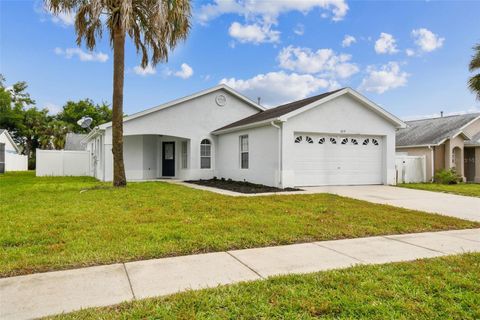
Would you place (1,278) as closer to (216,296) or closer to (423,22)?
(216,296)

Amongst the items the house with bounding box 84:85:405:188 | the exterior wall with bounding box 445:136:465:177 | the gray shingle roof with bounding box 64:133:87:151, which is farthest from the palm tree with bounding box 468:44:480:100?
the gray shingle roof with bounding box 64:133:87:151

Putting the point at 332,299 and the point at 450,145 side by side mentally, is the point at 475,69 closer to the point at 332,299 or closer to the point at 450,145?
the point at 450,145

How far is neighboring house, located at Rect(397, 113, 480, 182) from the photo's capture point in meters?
19.6

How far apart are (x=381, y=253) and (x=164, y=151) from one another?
643 inches

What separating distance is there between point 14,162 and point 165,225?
35416mm

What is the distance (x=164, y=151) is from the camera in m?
19.7

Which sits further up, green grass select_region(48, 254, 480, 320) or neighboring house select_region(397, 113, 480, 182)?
neighboring house select_region(397, 113, 480, 182)

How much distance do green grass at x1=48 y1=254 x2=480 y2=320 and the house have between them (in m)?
9.59

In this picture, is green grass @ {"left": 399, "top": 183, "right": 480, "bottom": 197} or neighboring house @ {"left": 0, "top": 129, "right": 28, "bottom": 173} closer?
green grass @ {"left": 399, "top": 183, "right": 480, "bottom": 197}

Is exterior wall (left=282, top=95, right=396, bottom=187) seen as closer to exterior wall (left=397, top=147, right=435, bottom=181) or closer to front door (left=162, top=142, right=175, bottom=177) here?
exterior wall (left=397, top=147, right=435, bottom=181)

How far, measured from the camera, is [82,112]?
48.4m

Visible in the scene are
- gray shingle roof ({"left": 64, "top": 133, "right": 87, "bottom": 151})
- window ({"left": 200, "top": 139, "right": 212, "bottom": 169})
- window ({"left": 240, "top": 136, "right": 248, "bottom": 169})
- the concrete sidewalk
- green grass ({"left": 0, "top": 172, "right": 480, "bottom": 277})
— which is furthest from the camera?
gray shingle roof ({"left": 64, "top": 133, "right": 87, "bottom": 151})

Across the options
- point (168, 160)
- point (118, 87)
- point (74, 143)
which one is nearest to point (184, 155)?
point (168, 160)

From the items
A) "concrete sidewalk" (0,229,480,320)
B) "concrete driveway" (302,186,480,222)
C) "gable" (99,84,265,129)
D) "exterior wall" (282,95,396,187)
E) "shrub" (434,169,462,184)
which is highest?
"gable" (99,84,265,129)
